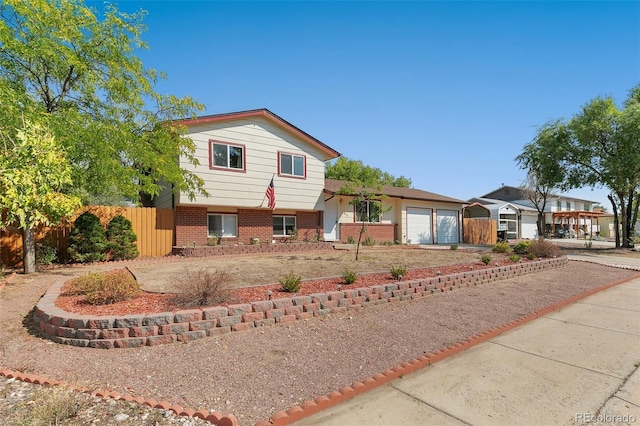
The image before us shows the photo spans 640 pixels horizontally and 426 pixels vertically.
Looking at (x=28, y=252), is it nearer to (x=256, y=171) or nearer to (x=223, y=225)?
(x=223, y=225)

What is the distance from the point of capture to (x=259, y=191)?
1634 cm

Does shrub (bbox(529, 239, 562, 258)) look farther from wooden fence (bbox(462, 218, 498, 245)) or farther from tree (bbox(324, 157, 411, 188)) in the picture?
tree (bbox(324, 157, 411, 188))

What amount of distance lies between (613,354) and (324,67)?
34.6 feet

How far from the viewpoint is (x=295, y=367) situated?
160 inches

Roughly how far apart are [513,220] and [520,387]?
105 feet

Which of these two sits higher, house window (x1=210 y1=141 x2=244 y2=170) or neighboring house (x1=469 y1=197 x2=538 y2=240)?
house window (x1=210 y1=141 x2=244 y2=170)

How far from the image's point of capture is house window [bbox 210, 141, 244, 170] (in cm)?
1523

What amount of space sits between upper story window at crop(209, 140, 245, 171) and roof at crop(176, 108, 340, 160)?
107cm

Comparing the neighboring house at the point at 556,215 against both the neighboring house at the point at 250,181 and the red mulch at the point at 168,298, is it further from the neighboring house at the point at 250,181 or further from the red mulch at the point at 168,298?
the red mulch at the point at 168,298

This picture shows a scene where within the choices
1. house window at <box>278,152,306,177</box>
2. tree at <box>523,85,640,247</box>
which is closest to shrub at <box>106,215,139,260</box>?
house window at <box>278,152,306,177</box>

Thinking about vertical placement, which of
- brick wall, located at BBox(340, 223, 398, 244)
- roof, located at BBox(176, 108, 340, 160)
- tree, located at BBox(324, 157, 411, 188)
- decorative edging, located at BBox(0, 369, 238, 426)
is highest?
tree, located at BBox(324, 157, 411, 188)

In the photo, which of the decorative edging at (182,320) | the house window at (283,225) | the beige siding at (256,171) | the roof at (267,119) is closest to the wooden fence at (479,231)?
the roof at (267,119)

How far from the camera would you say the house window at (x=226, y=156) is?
1523cm

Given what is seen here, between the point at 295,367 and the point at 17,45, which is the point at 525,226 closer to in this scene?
the point at 295,367
